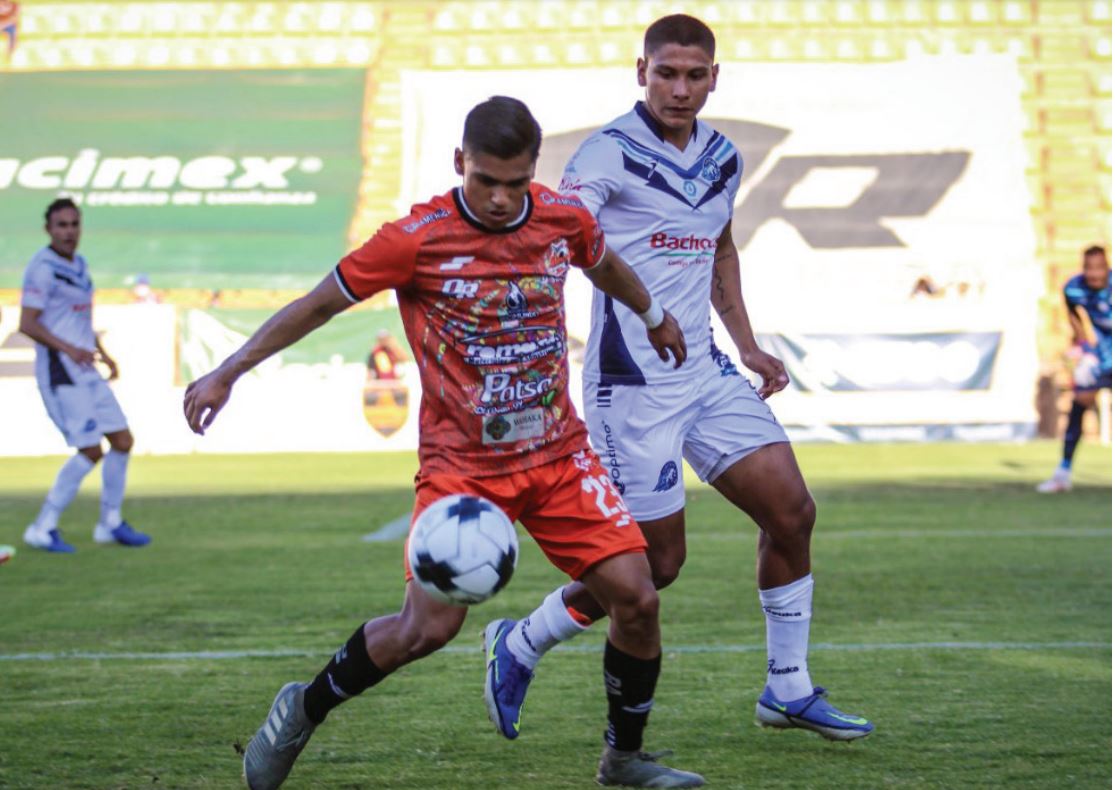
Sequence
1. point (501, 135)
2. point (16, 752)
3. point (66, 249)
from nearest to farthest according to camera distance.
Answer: point (501, 135), point (16, 752), point (66, 249)

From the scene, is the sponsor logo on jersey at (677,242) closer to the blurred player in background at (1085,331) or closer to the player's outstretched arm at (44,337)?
the player's outstretched arm at (44,337)

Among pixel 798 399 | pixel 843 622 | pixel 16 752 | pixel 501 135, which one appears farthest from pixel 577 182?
pixel 798 399

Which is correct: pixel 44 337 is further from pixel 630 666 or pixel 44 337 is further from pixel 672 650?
pixel 630 666

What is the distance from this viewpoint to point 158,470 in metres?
18.2

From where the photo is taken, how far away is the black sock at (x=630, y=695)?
457 centimetres

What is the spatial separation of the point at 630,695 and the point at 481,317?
3.60ft

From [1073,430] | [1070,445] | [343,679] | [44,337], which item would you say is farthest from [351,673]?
[1073,430]

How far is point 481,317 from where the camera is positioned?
4324 millimetres

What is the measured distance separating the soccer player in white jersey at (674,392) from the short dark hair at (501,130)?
3.12 ft

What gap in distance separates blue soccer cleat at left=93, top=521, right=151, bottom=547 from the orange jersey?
22.9 feet

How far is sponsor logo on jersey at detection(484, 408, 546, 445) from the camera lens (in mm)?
4383

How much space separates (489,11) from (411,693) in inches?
802

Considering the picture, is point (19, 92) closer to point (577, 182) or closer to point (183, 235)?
point (183, 235)

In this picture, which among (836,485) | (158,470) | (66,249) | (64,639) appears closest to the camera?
(64,639)
